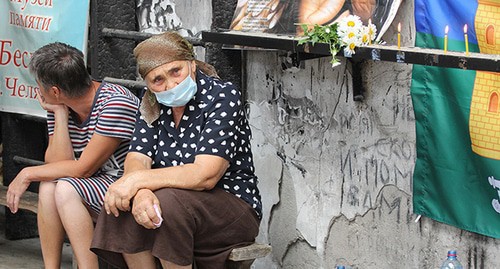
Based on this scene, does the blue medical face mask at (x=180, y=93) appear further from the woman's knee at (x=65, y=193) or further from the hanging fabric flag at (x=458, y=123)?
the hanging fabric flag at (x=458, y=123)

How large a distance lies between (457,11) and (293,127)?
142 centimetres

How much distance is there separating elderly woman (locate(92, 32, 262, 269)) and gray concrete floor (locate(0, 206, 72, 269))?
1.67 meters

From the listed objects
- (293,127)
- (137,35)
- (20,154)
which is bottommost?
(20,154)

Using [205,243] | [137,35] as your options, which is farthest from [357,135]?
[137,35]

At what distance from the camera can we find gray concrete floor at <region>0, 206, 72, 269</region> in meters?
6.58

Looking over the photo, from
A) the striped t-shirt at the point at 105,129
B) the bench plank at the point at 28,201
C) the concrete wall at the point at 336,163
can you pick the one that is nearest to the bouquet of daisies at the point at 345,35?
the concrete wall at the point at 336,163

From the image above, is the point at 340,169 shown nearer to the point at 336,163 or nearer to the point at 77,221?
the point at 336,163

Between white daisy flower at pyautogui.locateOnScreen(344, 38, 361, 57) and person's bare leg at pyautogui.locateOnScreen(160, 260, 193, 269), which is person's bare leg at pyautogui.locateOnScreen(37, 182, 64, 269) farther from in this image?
white daisy flower at pyautogui.locateOnScreen(344, 38, 361, 57)

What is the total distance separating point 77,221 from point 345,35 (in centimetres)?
170

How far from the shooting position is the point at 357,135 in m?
5.08

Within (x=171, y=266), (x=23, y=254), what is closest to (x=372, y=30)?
(x=171, y=266)

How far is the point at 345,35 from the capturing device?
4.56 m

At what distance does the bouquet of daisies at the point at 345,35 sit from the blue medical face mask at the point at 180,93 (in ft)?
1.84

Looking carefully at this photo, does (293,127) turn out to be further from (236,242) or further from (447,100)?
(447,100)
